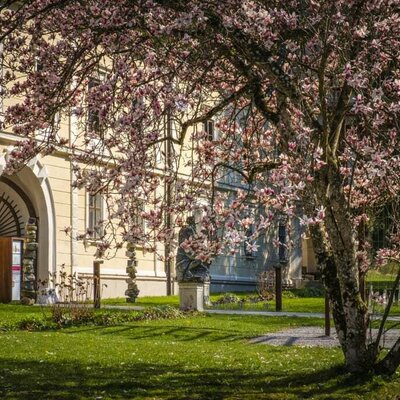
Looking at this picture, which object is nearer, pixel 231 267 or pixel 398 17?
pixel 398 17

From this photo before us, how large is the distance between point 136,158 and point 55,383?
245cm

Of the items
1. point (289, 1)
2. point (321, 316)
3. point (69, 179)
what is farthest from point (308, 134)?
point (69, 179)

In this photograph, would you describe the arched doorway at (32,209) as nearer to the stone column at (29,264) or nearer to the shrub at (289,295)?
the stone column at (29,264)

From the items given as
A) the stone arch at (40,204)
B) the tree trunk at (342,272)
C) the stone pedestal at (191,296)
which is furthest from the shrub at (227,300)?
the tree trunk at (342,272)

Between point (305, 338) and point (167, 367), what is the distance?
4.49m

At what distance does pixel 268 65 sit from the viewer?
26.7 ft

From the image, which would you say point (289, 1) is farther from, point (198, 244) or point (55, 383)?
point (55, 383)

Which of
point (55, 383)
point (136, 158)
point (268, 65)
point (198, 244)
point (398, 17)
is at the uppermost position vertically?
point (398, 17)

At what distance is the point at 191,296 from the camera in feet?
63.6

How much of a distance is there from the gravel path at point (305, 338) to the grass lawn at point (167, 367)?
0.39 m

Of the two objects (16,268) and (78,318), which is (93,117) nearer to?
(78,318)

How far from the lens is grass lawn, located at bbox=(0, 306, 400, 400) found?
8.28 metres

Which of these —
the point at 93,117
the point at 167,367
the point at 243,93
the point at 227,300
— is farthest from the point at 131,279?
the point at 243,93

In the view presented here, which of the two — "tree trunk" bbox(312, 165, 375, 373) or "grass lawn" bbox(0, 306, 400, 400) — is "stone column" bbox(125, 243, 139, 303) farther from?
"tree trunk" bbox(312, 165, 375, 373)
